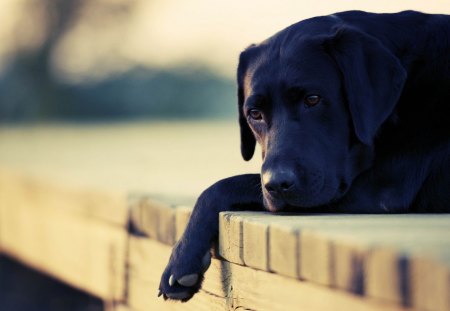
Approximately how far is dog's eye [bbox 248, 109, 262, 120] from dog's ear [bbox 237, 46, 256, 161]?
0.23m

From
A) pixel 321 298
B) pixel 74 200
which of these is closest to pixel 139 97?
pixel 74 200

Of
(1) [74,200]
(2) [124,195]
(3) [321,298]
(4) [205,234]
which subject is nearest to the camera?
(3) [321,298]

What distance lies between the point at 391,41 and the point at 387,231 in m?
1.14

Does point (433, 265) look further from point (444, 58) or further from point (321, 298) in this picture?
point (444, 58)

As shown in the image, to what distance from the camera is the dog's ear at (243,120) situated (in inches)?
135

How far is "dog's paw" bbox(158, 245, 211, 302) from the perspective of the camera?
9.25 ft

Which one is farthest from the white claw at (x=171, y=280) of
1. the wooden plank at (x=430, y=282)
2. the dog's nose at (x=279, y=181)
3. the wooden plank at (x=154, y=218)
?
the wooden plank at (x=430, y=282)

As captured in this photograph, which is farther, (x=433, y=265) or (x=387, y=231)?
(x=387, y=231)

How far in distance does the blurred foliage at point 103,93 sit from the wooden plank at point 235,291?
1177 cm

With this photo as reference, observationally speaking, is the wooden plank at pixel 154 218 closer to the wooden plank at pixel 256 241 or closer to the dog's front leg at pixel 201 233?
the dog's front leg at pixel 201 233

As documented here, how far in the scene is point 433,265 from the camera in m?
1.70

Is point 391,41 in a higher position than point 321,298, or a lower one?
higher

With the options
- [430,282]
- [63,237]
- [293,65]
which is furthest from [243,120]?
[63,237]

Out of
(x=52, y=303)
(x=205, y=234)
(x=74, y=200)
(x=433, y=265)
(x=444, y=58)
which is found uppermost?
(x=444, y=58)
